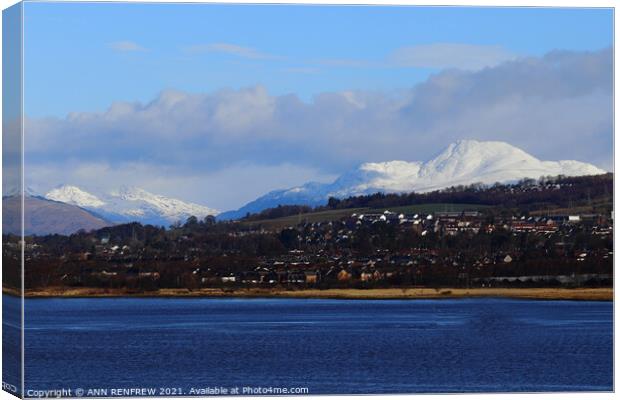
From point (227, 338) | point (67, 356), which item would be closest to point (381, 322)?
point (227, 338)

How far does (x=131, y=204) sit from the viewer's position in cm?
2888

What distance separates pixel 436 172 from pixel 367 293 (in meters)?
9.54

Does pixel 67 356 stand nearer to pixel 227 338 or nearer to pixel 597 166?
pixel 227 338

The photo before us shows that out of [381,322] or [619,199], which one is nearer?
[619,199]

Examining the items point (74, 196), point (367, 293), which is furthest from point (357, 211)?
point (74, 196)

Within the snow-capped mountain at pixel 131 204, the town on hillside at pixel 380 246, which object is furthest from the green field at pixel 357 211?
Answer: the snow-capped mountain at pixel 131 204

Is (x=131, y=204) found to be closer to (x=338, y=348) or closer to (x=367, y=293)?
(x=338, y=348)

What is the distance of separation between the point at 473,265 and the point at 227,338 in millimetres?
10342

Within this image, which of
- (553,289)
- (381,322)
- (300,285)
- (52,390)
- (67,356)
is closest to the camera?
(52,390)

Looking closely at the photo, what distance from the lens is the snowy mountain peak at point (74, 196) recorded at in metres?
26.8

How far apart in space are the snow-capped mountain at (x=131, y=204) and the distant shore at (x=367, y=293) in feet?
10.7

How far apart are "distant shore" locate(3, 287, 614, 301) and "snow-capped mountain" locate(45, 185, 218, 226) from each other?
326 cm

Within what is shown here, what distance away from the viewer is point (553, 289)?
37.7m

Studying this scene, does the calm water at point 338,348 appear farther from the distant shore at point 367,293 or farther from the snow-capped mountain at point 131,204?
the snow-capped mountain at point 131,204
